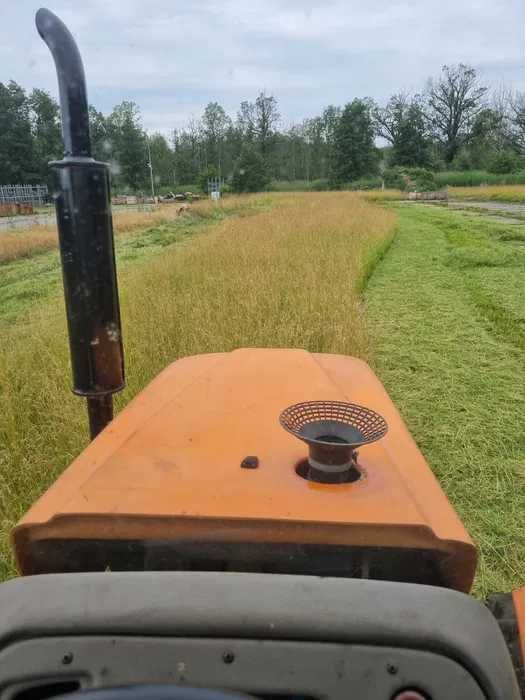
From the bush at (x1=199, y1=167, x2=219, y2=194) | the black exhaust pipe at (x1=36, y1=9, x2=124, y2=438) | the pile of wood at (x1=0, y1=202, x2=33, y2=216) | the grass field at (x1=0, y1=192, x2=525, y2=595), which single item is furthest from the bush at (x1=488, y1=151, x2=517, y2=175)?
the black exhaust pipe at (x1=36, y1=9, x2=124, y2=438)

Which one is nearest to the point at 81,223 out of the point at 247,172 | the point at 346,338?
the point at 346,338

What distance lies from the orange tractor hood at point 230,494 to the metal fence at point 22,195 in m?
32.9

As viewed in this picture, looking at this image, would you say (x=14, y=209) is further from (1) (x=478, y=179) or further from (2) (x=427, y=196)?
(1) (x=478, y=179)

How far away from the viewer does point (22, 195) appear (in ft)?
105

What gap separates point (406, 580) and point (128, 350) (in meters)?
3.13

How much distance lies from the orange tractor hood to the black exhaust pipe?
18cm

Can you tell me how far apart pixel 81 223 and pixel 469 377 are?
3.28 meters

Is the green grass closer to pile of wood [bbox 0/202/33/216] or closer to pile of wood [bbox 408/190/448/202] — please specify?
pile of wood [bbox 408/190/448/202]

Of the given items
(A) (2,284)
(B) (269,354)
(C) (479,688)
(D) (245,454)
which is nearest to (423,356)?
(B) (269,354)

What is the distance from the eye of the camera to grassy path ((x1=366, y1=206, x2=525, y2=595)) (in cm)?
239

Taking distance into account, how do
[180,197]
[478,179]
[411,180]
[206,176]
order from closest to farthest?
[180,197] < [478,179] < [411,180] < [206,176]

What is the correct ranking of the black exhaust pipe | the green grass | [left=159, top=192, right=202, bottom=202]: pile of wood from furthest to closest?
[left=159, top=192, right=202, bottom=202]: pile of wood → the green grass → the black exhaust pipe

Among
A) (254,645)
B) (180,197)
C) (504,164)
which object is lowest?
(254,645)

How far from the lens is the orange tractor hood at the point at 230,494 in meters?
0.81
